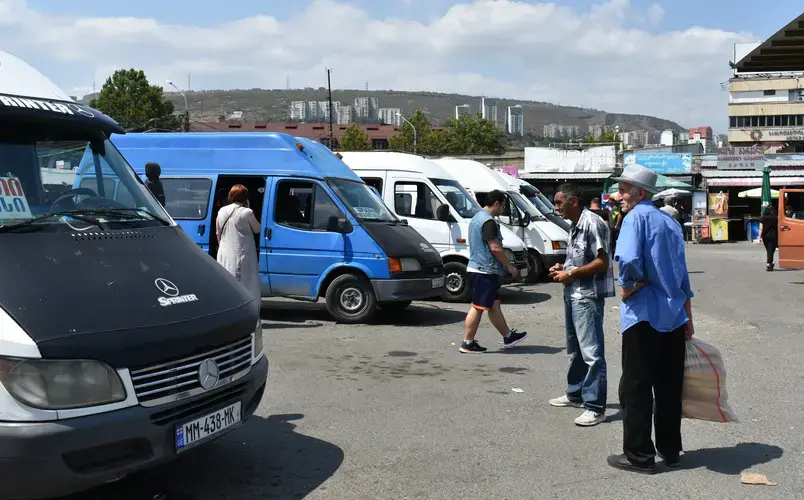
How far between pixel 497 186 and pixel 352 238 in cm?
766

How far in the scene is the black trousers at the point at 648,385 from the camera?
4.98 metres

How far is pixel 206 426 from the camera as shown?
432 centimetres

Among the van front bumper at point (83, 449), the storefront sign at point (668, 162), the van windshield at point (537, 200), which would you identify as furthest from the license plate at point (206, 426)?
the storefront sign at point (668, 162)

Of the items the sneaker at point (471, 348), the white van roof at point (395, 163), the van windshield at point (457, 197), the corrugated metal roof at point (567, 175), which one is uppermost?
the corrugated metal roof at point (567, 175)

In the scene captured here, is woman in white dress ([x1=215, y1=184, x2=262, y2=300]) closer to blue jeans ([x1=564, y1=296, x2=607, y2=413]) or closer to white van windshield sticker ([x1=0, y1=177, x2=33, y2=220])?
blue jeans ([x1=564, y1=296, x2=607, y2=413])

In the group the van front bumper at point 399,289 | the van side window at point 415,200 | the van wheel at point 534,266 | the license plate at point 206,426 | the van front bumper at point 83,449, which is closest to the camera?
the van front bumper at point 83,449

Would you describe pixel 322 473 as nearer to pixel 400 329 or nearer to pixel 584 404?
pixel 584 404

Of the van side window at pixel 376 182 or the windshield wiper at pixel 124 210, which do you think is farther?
the van side window at pixel 376 182

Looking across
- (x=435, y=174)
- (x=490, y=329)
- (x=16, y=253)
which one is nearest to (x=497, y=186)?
(x=435, y=174)

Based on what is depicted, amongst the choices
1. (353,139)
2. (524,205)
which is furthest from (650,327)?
(353,139)

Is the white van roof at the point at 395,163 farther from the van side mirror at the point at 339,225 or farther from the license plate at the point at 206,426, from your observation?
the license plate at the point at 206,426

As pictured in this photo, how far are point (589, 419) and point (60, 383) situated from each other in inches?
155

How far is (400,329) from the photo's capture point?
1090cm

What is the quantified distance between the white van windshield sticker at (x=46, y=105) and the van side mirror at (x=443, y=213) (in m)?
8.86
